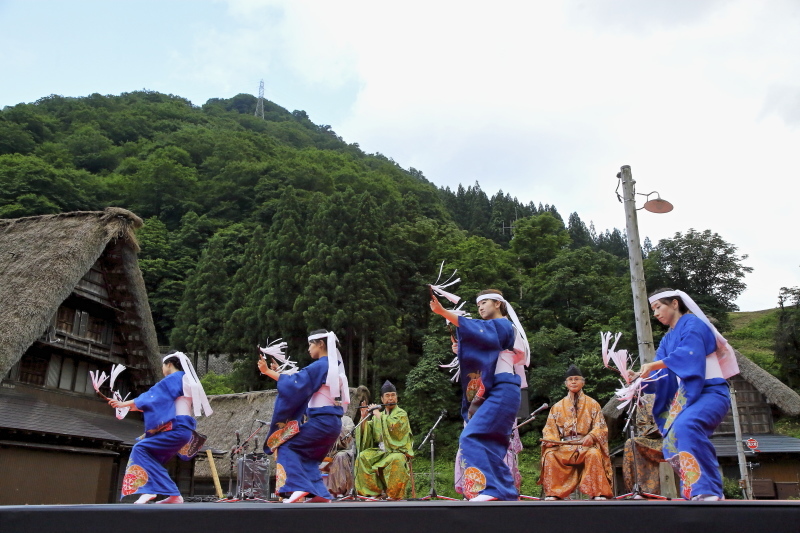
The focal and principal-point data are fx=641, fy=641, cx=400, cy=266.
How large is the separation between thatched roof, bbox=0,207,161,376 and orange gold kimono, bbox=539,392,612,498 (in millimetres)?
9952

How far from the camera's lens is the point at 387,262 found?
27531 millimetres

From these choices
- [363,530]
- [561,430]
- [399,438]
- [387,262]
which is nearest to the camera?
[363,530]

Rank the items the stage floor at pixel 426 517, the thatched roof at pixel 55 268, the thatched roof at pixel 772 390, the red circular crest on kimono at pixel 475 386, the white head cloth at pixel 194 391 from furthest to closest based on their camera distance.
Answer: the thatched roof at pixel 772 390 → the thatched roof at pixel 55 268 → the white head cloth at pixel 194 391 → the red circular crest on kimono at pixel 475 386 → the stage floor at pixel 426 517

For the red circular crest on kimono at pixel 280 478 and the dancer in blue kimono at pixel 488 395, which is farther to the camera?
the red circular crest on kimono at pixel 280 478

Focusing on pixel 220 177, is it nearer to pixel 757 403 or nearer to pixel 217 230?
pixel 217 230

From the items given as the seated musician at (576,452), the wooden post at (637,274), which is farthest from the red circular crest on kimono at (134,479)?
the wooden post at (637,274)

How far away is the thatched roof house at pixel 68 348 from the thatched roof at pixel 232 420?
8.68ft

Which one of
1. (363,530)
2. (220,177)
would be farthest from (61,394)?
(220,177)

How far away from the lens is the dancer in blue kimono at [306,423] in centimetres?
521

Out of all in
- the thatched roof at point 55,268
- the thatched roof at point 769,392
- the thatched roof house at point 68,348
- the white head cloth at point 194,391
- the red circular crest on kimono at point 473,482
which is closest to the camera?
the red circular crest on kimono at point 473,482

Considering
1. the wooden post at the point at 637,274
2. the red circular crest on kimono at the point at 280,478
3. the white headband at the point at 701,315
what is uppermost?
the wooden post at the point at 637,274

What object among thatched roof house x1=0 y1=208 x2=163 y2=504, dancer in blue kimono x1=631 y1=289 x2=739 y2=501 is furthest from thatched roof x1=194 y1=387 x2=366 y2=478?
dancer in blue kimono x1=631 y1=289 x2=739 y2=501

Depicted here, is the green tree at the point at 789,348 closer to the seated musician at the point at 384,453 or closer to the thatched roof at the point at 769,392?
the thatched roof at the point at 769,392

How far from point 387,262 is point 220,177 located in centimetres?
1875
